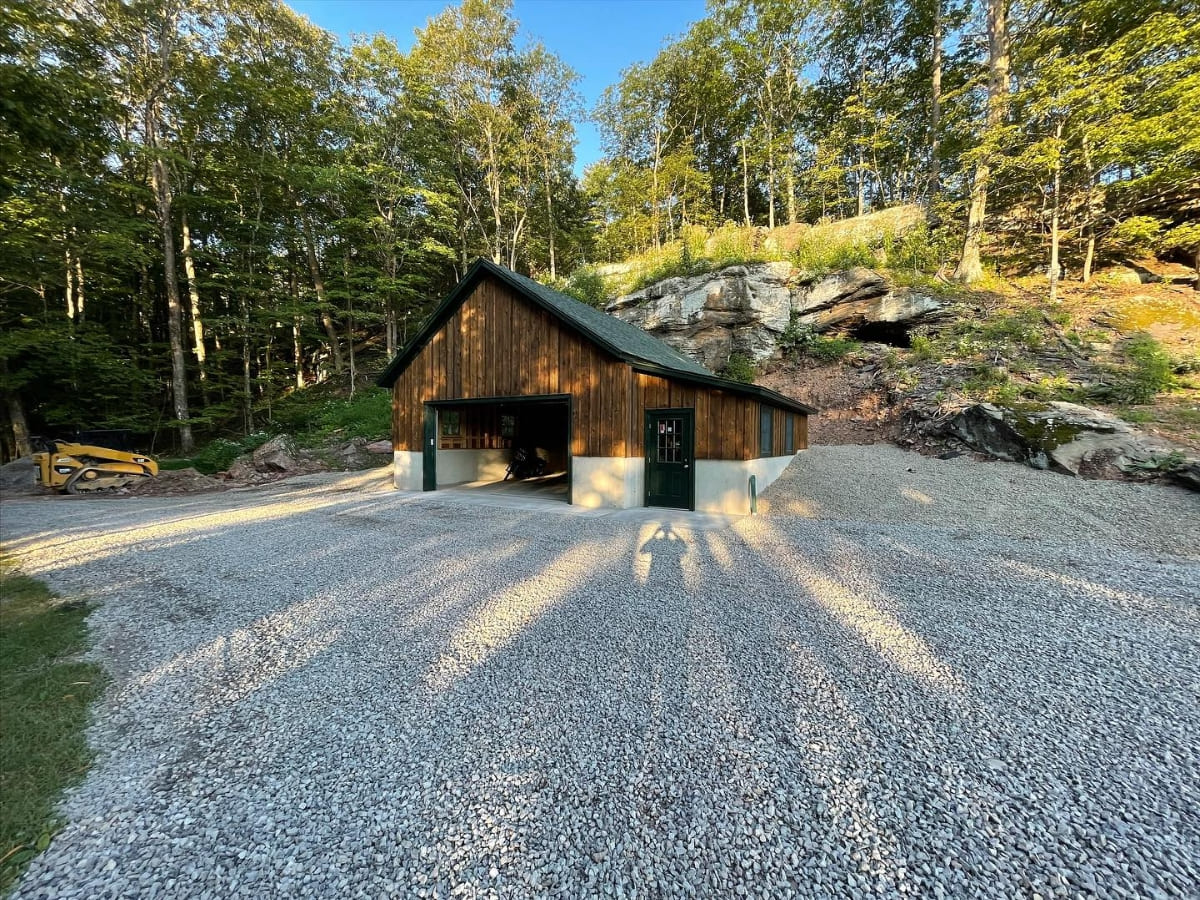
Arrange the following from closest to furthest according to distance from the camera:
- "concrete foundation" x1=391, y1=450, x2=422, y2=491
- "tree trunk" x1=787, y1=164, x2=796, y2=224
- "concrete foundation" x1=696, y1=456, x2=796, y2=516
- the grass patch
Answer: the grass patch
"concrete foundation" x1=696, y1=456, x2=796, y2=516
"concrete foundation" x1=391, y1=450, x2=422, y2=491
"tree trunk" x1=787, y1=164, x2=796, y2=224

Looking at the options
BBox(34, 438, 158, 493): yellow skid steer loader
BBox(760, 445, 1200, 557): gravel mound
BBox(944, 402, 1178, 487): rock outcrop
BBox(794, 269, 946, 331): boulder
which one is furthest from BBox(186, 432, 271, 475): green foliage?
BBox(794, 269, 946, 331): boulder

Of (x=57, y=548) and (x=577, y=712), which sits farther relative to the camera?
(x=57, y=548)

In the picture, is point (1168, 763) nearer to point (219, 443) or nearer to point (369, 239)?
point (219, 443)

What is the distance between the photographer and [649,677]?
9.74 ft

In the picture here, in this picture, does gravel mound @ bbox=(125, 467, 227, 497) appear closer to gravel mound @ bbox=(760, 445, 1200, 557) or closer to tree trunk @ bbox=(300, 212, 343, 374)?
tree trunk @ bbox=(300, 212, 343, 374)

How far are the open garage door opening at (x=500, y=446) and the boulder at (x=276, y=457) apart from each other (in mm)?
5401

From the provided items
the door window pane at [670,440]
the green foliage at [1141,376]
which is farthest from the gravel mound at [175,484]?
the green foliage at [1141,376]

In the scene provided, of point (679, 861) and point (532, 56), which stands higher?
point (532, 56)

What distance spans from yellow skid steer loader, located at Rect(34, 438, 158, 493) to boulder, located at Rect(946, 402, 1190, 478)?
2113cm

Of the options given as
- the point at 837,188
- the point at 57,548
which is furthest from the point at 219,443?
the point at 837,188

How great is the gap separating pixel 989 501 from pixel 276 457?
59.7 feet

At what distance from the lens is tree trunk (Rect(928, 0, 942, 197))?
57.4ft

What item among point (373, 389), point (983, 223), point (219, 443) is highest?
point (983, 223)

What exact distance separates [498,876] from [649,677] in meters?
1.53
